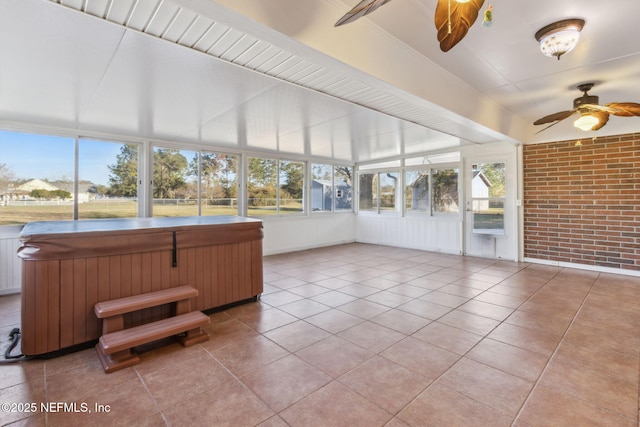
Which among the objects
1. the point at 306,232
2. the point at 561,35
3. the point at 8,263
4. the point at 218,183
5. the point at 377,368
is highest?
the point at 561,35

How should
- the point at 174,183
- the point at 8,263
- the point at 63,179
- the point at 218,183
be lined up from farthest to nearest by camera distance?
1. the point at 218,183
2. the point at 174,183
3. the point at 63,179
4. the point at 8,263

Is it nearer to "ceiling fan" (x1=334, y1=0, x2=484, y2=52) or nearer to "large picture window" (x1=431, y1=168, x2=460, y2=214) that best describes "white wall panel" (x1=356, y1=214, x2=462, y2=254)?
"large picture window" (x1=431, y1=168, x2=460, y2=214)

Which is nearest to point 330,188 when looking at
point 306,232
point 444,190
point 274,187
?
point 306,232

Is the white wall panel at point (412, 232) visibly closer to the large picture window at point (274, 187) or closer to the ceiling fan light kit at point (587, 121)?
the large picture window at point (274, 187)

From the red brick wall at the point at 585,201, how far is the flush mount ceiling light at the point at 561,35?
3.65 m

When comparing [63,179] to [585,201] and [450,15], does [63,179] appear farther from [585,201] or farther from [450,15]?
[585,201]

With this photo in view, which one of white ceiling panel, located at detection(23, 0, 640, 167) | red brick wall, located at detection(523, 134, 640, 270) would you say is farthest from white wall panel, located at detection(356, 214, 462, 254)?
white ceiling panel, located at detection(23, 0, 640, 167)

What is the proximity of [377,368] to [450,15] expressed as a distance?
89.1 inches

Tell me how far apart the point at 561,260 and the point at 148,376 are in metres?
6.45

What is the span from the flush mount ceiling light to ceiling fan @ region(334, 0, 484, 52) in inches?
57.0

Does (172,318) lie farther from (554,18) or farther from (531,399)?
(554,18)

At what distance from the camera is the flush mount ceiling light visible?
2.24 m

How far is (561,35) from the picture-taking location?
89.5 inches

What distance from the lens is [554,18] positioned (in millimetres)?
2197
